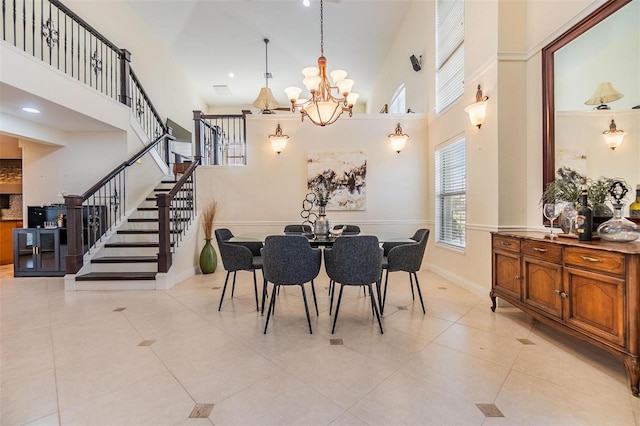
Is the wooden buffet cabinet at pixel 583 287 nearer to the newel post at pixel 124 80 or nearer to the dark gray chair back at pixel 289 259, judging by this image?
the dark gray chair back at pixel 289 259

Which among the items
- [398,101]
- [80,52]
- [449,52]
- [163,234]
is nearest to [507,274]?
Answer: [449,52]

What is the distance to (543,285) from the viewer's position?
246cm

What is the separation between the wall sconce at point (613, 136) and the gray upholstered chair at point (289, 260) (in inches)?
104

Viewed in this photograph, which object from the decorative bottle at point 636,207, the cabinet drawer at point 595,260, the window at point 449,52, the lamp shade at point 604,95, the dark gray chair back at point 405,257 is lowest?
the dark gray chair back at point 405,257

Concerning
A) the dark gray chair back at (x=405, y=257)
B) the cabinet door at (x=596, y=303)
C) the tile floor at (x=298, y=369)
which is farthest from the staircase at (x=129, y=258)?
the cabinet door at (x=596, y=303)

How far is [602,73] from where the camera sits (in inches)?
96.2

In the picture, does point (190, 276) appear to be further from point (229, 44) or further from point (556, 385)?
point (229, 44)

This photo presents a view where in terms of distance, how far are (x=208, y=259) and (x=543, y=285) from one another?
4687mm

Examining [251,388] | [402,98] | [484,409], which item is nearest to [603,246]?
[484,409]

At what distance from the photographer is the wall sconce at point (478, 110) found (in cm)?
350

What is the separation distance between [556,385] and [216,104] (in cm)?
1187

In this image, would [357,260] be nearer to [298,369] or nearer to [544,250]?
[298,369]


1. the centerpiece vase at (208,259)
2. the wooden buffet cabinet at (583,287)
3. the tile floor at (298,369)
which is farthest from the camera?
the centerpiece vase at (208,259)

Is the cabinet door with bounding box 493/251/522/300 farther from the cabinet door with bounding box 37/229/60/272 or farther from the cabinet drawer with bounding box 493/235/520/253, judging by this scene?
the cabinet door with bounding box 37/229/60/272
